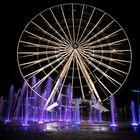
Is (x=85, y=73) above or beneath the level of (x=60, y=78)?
above

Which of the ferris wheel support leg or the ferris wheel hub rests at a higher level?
the ferris wheel hub

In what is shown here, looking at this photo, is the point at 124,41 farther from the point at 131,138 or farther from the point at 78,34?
the point at 131,138

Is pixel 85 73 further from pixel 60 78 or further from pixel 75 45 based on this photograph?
pixel 75 45

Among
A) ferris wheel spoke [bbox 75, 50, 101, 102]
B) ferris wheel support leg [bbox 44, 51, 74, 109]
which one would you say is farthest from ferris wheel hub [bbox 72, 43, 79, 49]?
ferris wheel support leg [bbox 44, 51, 74, 109]

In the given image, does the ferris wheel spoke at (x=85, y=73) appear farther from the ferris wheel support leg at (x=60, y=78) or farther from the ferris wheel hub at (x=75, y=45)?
the ferris wheel support leg at (x=60, y=78)

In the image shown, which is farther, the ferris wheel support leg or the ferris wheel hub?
the ferris wheel hub

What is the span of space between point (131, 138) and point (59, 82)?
17919mm

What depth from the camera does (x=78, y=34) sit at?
104 feet

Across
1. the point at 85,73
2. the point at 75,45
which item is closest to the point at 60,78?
the point at 85,73

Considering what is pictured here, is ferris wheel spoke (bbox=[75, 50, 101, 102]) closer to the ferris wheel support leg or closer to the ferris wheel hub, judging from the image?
the ferris wheel hub

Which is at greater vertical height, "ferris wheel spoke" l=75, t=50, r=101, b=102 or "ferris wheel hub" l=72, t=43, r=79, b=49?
"ferris wheel hub" l=72, t=43, r=79, b=49

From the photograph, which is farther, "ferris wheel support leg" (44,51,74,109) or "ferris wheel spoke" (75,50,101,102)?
"ferris wheel spoke" (75,50,101,102)

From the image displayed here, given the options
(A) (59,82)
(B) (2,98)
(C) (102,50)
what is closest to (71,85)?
(A) (59,82)

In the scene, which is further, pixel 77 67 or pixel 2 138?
pixel 77 67
